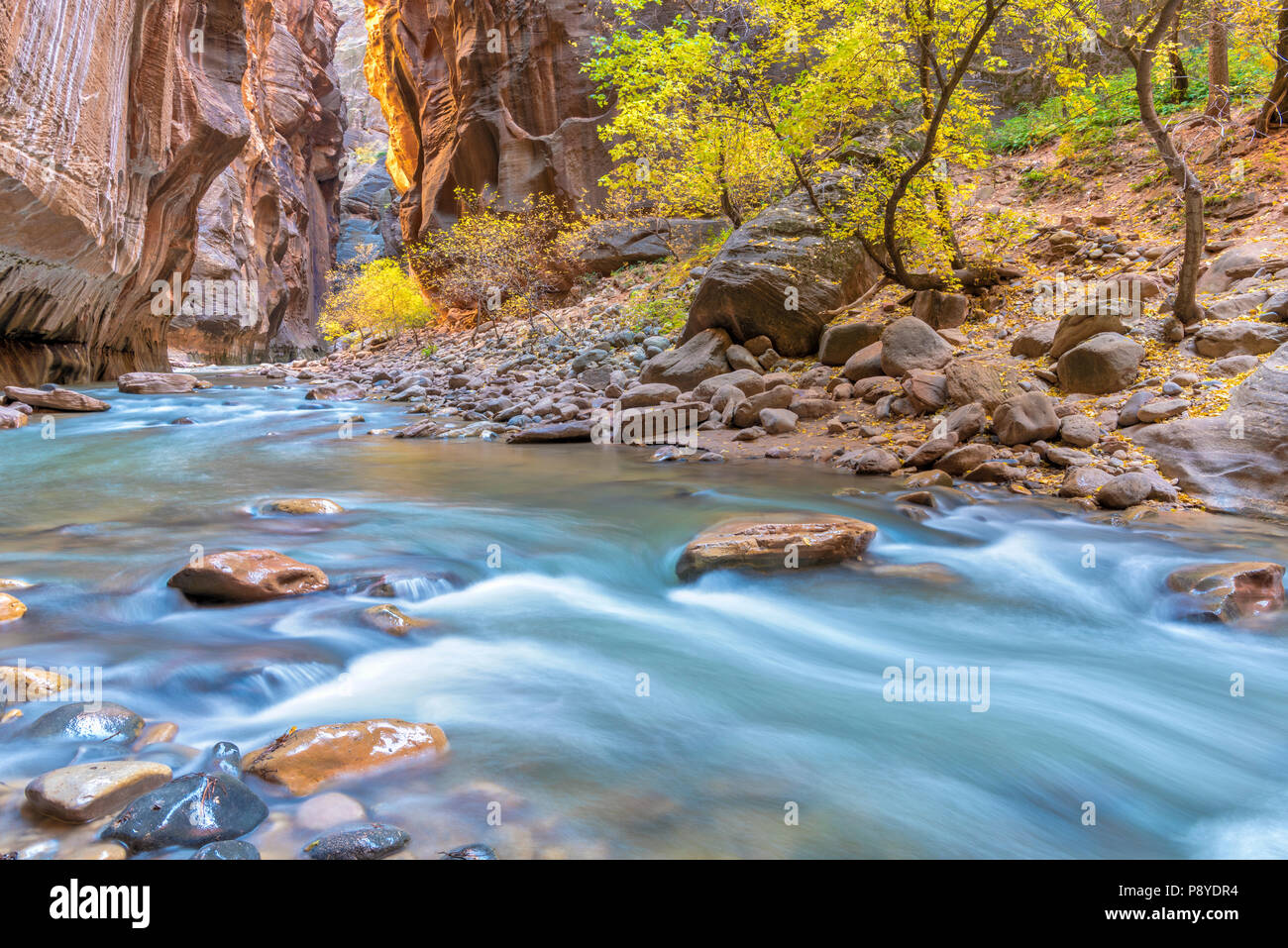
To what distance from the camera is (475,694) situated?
363 centimetres

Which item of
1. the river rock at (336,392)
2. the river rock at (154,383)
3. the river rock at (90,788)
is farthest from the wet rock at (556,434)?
the river rock at (154,383)

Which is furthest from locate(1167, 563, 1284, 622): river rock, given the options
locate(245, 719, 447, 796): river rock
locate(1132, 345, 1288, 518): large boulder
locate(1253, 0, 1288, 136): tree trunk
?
locate(1253, 0, 1288, 136): tree trunk

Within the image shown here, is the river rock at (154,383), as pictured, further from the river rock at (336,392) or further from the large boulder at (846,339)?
the large boulder at (846,339)

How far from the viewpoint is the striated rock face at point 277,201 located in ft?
109

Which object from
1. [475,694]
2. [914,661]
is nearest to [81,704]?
[475,694]

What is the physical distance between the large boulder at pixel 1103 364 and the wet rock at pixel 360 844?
837cm

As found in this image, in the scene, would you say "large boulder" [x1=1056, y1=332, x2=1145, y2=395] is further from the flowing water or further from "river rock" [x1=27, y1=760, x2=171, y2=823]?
"river rock" [x1=27, y1=760, x2=171, y2=823]

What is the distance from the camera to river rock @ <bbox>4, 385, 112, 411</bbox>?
13891 millimetres

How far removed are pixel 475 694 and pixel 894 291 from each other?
37.0 ft

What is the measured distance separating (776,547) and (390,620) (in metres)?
2.75

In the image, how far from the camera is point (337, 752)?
108 inches

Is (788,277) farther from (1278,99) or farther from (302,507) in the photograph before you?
(302,507)

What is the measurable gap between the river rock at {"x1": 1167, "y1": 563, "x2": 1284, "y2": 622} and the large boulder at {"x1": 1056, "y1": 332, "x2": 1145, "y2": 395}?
3.67m

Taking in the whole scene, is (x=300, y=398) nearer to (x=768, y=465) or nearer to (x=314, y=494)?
(x=314, y=494)
